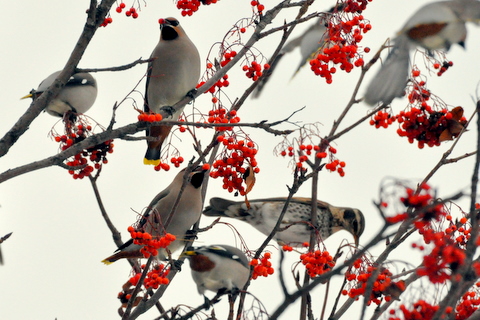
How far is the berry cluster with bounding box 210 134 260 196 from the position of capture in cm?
354

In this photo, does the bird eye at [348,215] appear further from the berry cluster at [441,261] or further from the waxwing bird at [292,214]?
the berry cluster at [441,261]

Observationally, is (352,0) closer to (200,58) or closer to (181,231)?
(200,58)

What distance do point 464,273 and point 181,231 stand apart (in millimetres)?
3031

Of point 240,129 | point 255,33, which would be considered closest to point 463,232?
point 240,129

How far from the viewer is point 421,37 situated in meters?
4.49

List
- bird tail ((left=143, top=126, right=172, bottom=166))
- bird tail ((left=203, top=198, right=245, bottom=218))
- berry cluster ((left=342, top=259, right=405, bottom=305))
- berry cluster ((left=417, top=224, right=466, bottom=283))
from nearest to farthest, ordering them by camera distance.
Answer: berry cluster ((left=417, top=224, right=466, bottom=283)) → berry cluster ((left=342, top=259, right=405, bottom=305)) → bird tail ((left=143, top=126, right=172, bottom=166)) → bird tail ((left=203, top=198, right=245, bottom=218))

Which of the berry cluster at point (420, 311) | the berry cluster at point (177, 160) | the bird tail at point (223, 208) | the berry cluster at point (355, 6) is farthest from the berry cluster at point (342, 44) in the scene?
the bird tail at point (223, 208)

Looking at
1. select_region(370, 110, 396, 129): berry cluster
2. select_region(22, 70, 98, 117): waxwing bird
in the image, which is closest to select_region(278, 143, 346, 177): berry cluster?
select_region(370, 110, 396, 129): berry cluster

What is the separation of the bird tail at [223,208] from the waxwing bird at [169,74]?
1.65 m

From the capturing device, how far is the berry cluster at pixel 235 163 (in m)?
3.54

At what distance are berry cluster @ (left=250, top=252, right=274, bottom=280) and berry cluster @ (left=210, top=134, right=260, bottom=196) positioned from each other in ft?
1.13

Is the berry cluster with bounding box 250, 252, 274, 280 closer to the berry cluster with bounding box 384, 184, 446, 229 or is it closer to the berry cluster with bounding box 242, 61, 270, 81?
the berry cluster with bounding box 242, 61, 270, 81

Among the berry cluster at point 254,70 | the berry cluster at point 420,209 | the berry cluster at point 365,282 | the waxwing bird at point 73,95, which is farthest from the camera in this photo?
the waxwing bird at point 73,95

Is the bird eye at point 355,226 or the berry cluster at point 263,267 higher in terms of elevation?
the bird eye at point 355,226
